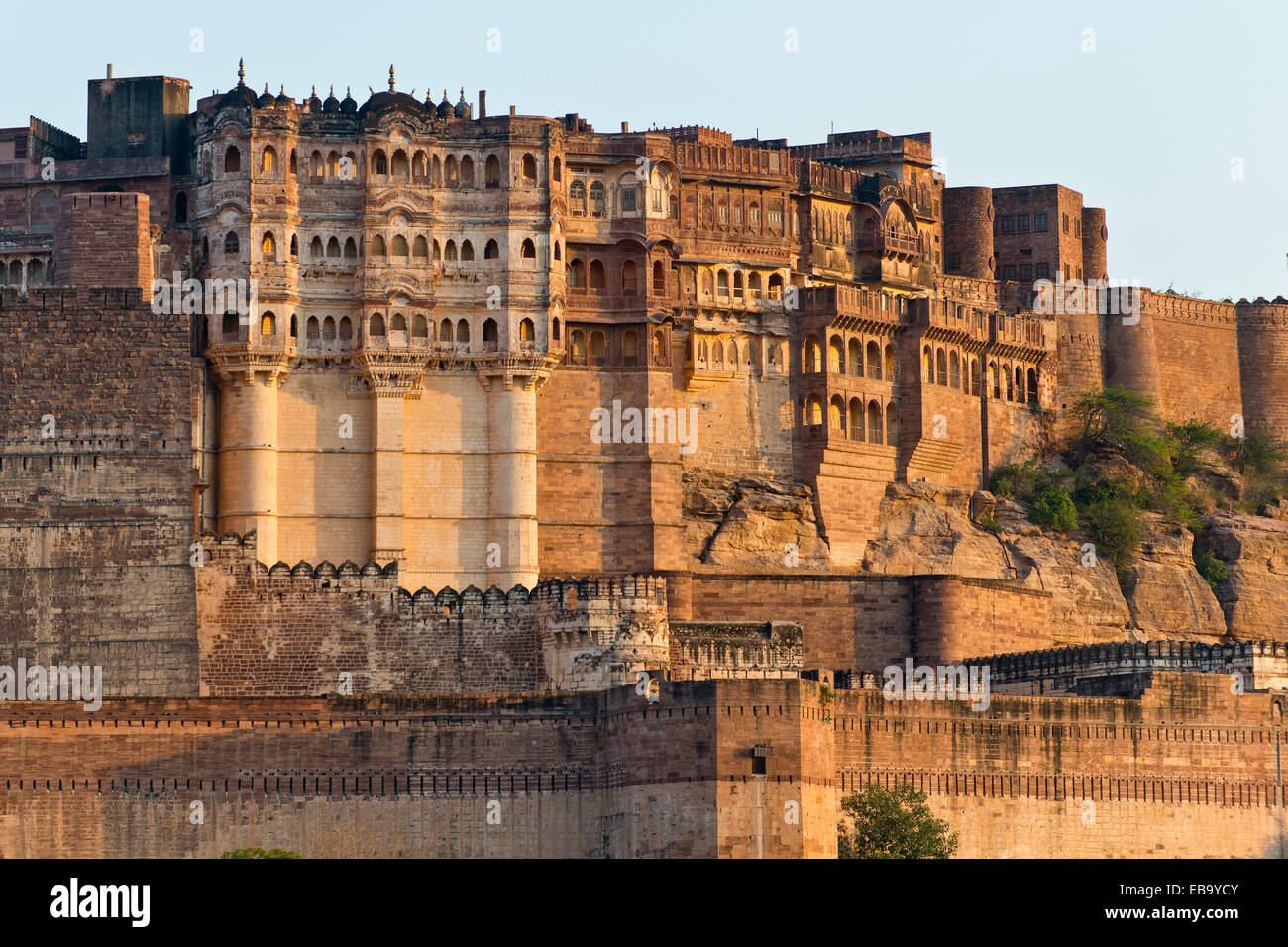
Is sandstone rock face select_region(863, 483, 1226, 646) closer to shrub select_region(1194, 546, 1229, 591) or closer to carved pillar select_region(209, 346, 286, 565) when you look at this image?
shrub select_region(1194, 546, 1229, 591)

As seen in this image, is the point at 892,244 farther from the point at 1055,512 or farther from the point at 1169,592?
the point at 1169,592

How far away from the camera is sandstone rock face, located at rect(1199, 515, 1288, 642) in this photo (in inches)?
3711

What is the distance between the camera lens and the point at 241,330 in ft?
270

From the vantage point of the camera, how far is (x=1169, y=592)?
306ft

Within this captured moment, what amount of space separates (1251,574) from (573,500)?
2148 centimetres

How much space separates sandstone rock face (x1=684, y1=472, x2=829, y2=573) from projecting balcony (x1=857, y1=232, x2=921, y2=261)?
8.95 m

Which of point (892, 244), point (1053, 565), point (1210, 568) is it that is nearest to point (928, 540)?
point (1053, 565)

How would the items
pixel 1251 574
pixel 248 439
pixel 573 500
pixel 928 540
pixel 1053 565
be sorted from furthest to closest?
1. pixel 1251 574
2. pixel 1053 565
3. pixel 928 540
4. pixel 573 500
5. pixel 248 439

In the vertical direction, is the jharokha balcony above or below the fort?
above

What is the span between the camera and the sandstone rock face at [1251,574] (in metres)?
94.2

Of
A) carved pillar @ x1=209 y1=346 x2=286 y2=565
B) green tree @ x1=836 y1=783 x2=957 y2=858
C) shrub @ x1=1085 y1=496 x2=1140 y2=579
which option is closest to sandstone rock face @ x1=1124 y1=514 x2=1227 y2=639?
shrub @ x1=1085 y1=496 x2=1140 y2=579

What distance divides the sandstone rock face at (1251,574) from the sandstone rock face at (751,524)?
1289cm

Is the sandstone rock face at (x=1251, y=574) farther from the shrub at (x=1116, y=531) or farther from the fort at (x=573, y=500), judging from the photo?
the shrub at (x=1116, y=531)
